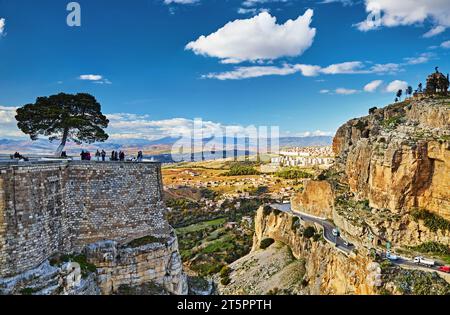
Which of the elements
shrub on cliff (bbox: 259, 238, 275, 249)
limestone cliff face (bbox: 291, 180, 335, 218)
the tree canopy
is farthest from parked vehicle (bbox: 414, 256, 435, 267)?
shrub on cliff (bbox: 259, 238, 275, 249)

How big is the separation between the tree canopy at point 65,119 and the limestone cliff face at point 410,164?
23.4m

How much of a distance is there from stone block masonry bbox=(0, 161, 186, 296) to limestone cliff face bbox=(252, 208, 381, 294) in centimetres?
1273

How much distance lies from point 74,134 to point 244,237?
43847mm

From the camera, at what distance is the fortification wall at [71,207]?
15.0 meters

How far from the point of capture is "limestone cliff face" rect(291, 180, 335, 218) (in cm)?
4619

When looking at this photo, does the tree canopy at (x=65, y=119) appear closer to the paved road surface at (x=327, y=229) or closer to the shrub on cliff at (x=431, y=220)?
the paved road surface at (x=327, y=229)

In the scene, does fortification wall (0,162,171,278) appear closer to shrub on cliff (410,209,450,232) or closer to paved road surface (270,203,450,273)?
paved road surface (270,203,450,273)

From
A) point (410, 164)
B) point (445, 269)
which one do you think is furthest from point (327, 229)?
point (445, 269)

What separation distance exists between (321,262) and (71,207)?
23061mm

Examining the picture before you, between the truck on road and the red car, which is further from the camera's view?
the truck on road

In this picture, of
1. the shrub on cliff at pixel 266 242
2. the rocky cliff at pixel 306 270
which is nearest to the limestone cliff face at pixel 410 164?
the rocky cliff at pixel 306 270

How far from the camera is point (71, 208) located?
18328mm

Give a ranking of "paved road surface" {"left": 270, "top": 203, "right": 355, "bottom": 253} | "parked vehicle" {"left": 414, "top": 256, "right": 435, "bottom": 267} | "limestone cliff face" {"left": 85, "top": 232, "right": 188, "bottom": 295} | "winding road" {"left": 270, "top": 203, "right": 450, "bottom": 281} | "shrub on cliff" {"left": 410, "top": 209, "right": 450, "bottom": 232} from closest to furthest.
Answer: "limestone cliff face" {"left": 85, "top": 232, "right": 188, "bottom": 295}
"winding road" {"left": 270, "top": 203, "right": 450, "bottom": 281}
"parked vehicle" {"left": 414, "top": 256, "right": 435, "bottom": 267}
"shrub on cliff" {"left": 410, "top": 209, "right": 450, "bottom": 232}
"paved road surface" {"left": 270, "top": 203, "right": 355, "bottom": 253}
